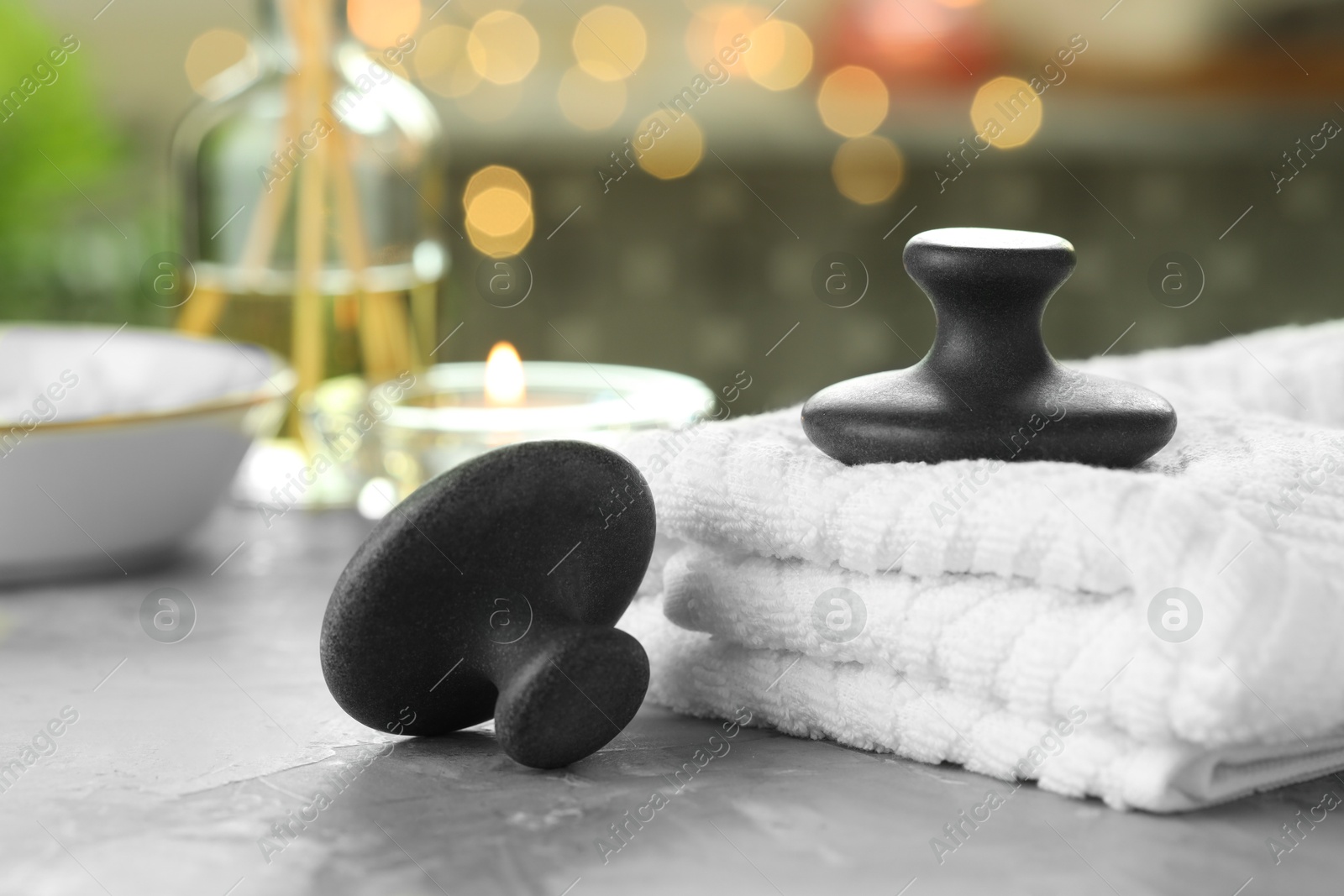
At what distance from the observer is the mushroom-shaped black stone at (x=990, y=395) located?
1.58ft

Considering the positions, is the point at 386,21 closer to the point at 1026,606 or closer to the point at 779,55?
the point at 779,55

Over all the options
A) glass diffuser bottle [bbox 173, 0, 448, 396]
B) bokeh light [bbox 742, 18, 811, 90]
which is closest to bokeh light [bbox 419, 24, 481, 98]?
bokeh light [bbox 742, 18, 811, 90]

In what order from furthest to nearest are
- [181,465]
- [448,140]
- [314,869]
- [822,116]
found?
[448,140] → [822,116] → [181,465] → [314,869]

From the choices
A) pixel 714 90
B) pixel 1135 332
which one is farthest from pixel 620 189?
pixel 1135 332

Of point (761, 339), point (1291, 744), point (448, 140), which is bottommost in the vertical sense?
point (761, 339)

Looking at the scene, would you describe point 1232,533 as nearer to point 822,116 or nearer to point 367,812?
point 367,812

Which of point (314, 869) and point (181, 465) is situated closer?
point (314, 869)

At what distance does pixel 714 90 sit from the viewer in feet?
7.24

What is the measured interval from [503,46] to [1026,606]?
2091mm

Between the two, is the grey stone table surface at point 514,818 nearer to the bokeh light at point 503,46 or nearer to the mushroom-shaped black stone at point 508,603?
the mushroom-shaped black stone at point 508,603

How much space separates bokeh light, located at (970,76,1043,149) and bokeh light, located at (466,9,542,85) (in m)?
0.77

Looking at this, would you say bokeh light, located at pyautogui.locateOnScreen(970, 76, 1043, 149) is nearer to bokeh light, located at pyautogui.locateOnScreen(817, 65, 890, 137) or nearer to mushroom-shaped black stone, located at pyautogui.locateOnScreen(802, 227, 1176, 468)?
bokeh light, located at pyautogui.locateOnScreen(817, 65, 890, 137)

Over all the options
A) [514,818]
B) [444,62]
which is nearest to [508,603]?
[514,818]

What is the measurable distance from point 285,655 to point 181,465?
16cm
